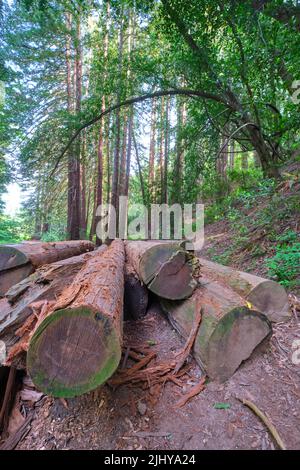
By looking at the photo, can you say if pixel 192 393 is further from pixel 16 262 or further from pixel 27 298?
pixel 16 262

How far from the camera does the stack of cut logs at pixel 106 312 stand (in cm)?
180

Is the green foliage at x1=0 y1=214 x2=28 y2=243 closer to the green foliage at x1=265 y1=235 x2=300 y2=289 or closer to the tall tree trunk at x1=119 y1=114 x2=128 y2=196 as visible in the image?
the tall tree trunk at x1=119 y1=114 x2=128 y2=196

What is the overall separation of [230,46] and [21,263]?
6.83m

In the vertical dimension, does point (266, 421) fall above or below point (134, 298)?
below

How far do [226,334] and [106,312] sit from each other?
1.13 metres

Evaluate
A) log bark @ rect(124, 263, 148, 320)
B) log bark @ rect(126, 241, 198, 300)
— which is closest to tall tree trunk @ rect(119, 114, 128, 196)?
log bark @ rect(124, 263, 148, 320)

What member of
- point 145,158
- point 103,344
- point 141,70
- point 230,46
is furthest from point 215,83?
point 145,158

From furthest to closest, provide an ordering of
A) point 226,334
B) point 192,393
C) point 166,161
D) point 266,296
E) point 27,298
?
point 166,161 → point 266,296 → point 27,298 → point 226,334 → point 192,393

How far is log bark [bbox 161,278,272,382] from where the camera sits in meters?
2.35

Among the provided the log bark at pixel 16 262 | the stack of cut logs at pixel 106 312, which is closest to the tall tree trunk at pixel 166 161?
the log bark at pixel 16 262

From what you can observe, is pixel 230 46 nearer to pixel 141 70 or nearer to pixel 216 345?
pixel 141 70

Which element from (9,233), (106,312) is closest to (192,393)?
(106,312)

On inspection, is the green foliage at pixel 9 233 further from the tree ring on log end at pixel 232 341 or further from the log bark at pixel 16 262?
the tree ring on log end at pixel 232 341

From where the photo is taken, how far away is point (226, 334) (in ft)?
7.77
